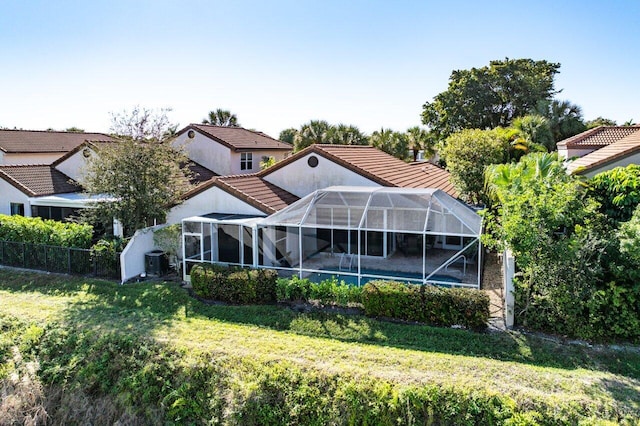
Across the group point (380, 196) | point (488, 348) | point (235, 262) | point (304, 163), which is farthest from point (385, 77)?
point (488, 348)

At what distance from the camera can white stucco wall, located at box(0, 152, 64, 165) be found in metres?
36.1

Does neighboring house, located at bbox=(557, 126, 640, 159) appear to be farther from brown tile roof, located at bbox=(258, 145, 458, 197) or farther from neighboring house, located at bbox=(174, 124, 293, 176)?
neighboring house, located at bbox=(174, 124, 293, 176)

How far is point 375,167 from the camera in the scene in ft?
82.5

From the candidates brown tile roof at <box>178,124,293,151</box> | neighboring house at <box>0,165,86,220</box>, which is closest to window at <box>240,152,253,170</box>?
brown tile roof at <box>178,124,293,151</box>

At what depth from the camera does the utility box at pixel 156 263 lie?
20812mm

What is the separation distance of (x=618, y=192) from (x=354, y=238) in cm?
1090

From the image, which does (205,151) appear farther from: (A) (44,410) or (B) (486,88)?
(B) (486,88)

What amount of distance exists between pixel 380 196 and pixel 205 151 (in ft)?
58.4

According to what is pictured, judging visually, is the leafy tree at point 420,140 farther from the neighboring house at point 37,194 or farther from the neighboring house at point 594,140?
the neighboring house at point 37,194

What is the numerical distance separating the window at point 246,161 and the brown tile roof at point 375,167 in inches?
328

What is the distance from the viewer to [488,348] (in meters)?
13.3

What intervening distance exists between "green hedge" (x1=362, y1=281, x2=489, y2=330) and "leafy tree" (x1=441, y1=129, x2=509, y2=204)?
13374 mm

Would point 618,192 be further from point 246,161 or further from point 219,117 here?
point 219,117

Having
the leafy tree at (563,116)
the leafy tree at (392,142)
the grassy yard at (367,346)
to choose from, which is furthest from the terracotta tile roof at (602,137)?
the grassy yard at (367,346)
